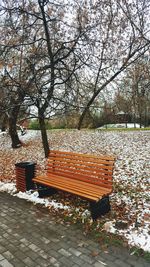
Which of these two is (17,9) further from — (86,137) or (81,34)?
(86,137)

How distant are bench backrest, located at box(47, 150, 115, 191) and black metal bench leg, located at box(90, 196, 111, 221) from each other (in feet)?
1.08

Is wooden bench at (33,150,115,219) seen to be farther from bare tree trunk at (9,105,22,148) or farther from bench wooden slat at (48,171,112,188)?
bare tree trunk at (9,105,22,148)

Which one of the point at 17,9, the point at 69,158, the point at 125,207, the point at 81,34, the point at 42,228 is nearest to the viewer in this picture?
the point at 42,228

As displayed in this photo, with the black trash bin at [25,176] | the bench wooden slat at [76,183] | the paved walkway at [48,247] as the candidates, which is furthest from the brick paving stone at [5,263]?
the black trash bin at [25,176]

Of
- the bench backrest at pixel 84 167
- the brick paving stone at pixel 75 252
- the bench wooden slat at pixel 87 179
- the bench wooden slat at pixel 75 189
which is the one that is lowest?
the brick paving stone at pixel 75 252

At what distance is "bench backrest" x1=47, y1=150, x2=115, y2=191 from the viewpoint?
4.52 m

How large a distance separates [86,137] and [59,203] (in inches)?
299

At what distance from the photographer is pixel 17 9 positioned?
23.8 ft

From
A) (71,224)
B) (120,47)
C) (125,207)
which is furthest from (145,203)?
(120,47)

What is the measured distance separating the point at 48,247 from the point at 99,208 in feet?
3.81

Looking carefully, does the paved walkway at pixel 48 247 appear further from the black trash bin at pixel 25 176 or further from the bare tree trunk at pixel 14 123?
the bare tree trunk at pixel 14 123

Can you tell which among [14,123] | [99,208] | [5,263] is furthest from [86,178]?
[14,123]

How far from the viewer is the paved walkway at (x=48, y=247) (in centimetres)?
312

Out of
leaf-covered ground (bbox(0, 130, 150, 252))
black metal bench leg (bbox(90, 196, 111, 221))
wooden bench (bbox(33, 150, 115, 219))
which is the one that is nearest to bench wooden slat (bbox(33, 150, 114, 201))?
wooden bench (bbox(33, 150, 115, 219))
